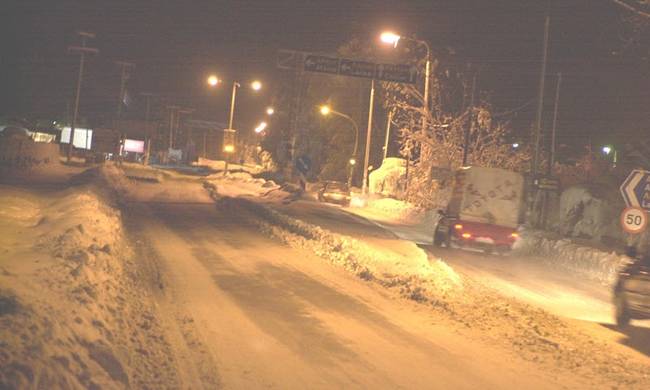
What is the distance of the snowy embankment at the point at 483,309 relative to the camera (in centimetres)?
954

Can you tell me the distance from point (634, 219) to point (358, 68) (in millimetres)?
22432

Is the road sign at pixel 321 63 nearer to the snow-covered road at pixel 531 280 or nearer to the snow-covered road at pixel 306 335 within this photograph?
the snow-covered road at pixel 531 280

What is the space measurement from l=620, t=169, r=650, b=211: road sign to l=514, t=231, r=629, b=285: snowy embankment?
11.4ft

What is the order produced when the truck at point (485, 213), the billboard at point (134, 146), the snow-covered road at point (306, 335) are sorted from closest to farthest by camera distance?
the snow-covered road at point (306, 335), the truck at point (485, 213), the billboard at point (134, 146)

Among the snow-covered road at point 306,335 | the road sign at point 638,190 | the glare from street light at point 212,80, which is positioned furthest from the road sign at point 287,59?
the glare from street light at point 212,80

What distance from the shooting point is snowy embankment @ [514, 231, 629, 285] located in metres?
20.6

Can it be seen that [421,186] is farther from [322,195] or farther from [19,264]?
[19,264]

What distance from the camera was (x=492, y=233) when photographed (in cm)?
2420

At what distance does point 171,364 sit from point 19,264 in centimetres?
458

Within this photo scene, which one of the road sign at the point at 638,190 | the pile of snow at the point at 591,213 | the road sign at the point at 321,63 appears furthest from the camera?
the road sign at the point at 321,63

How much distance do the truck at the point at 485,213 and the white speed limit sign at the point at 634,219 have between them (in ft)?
30.9

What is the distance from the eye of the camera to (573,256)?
22953 millimetres

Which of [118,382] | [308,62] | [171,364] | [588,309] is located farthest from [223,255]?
[308,62]

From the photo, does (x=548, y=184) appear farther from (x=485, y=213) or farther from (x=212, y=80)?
(x=212, y=80)
